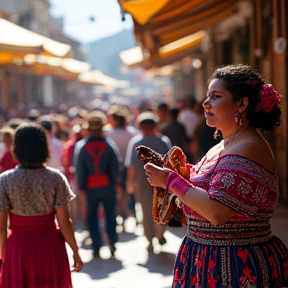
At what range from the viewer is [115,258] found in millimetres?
7832

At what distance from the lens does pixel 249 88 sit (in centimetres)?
312

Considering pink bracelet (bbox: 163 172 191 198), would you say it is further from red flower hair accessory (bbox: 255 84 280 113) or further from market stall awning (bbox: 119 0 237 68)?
market stall awning (bbox: 119 0 237 68)

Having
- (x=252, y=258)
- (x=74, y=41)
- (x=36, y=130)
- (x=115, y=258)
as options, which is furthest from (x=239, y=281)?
(x=74, y=41)

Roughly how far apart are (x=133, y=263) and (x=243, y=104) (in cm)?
470

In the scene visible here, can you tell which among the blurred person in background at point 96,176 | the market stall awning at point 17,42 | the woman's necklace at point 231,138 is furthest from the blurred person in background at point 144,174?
the woman's necklace at point 231,138

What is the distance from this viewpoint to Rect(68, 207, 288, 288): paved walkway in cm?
665

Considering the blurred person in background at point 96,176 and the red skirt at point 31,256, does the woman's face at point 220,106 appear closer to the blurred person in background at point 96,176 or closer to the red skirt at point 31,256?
the red skirt at point 31,256

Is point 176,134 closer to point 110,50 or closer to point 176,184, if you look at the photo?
point 176,184

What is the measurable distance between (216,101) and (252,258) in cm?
76

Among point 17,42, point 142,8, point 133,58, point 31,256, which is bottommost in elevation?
point 31,256

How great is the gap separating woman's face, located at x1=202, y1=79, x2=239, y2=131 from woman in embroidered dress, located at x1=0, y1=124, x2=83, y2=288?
1.53m

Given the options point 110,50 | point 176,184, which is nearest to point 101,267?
point 176,184

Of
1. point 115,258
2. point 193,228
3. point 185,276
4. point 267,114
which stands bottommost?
point 115,258

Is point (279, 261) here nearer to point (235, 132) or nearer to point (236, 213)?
point (236, 213)
